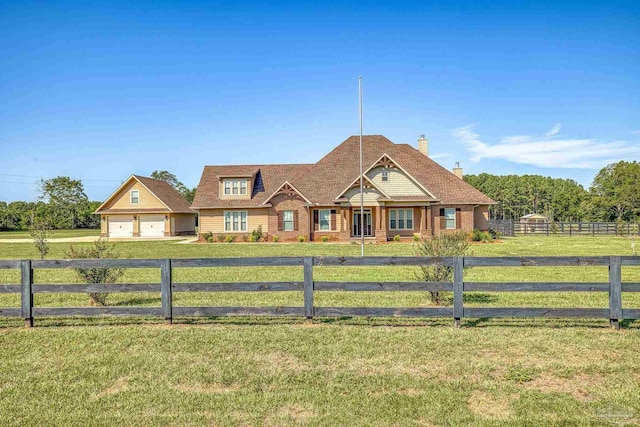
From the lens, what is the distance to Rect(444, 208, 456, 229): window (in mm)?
35906

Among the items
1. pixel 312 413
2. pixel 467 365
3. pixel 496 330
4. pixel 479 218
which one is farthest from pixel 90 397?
pixel 479 218

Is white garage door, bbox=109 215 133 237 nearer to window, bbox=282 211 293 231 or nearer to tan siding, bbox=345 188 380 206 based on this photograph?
window, bbox=282 211 293 231

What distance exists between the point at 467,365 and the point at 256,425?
115 inches

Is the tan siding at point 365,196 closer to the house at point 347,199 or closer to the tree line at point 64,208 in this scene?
the house at point 347,199

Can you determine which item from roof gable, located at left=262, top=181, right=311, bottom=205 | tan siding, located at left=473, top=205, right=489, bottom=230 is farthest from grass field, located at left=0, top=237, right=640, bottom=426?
tan siding, located at left=473, top=205, right=489, bottom=230

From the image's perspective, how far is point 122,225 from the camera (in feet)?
147

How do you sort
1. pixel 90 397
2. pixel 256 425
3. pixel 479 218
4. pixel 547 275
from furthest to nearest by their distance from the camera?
pixel 479 218
pixel 547 275
pixel 90 397
pixel 256 425

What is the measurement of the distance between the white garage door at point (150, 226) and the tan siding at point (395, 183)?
23.4 meters

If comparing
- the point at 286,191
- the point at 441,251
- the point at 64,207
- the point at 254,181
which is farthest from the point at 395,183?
the point at 64,207

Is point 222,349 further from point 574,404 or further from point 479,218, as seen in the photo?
point 479,218

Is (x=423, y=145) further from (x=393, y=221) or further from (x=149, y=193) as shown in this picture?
(x=149, y=193)

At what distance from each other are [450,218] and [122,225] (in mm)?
32490

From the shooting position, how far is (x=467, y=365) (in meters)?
5.67

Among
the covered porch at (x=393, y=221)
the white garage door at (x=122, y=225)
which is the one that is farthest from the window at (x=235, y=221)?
the white garage door at (x=122, y=225)
